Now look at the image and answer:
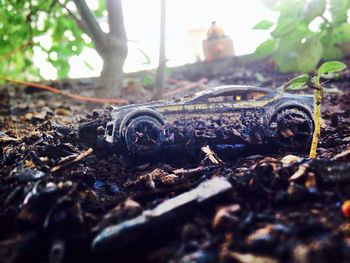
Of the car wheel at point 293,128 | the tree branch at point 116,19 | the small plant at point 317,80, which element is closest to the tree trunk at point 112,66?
the tree branch at point 116,19

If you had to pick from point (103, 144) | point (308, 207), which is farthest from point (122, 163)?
point (308, 207)

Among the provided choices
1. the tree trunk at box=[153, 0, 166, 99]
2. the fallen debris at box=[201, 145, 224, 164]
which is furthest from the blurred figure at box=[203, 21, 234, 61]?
the fallen debris at box=[201, 145, 224, 164]

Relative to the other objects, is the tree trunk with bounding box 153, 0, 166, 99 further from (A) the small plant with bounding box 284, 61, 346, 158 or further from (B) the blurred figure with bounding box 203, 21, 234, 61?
(A) the small plant with bounding box 284, 61, 346, 158

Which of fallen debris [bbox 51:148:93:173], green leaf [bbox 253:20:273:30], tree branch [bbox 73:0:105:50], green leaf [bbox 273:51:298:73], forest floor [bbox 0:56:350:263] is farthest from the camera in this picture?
green leaf [bbox 273:51:298:73]

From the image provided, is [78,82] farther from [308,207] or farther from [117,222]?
[308,207]

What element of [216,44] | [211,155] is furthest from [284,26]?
[216,44]

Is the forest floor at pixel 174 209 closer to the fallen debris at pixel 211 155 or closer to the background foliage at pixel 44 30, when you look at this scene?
the fallen debris at pixel 211 155

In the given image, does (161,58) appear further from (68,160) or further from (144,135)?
(68,160)
